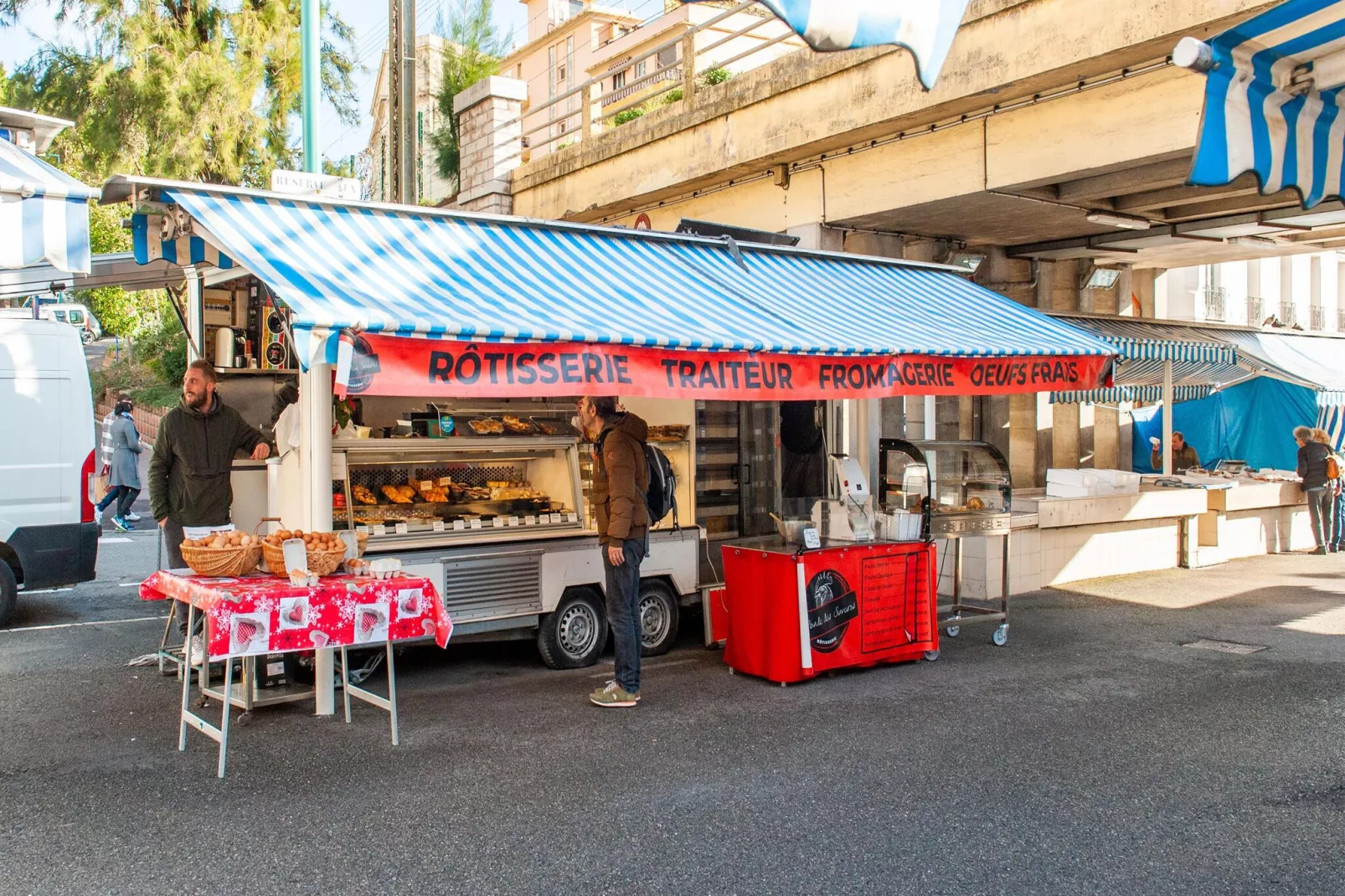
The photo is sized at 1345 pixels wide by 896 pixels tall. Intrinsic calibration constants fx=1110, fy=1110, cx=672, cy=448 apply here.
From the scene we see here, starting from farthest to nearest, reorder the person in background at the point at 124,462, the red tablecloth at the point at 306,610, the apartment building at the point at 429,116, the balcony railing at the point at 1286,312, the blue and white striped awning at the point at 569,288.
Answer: the balcony railing at the point at 1286,312, the apartment building at the point at 429,116, the person in background at the point at 124,462, the blue and white striped awning at the point at 569,288, the red tablecloth at the point at 306,610

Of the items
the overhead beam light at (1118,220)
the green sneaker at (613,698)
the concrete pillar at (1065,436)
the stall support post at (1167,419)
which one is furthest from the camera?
the concrete pillar at (1065,436)

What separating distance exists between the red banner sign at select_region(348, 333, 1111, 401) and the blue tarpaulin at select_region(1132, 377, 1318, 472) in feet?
36.7

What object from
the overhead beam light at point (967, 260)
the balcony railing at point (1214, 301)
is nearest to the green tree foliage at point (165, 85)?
the overhead beam light at point (967, 260)

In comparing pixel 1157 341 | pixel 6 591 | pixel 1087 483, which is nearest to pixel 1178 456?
pixel 1157 341

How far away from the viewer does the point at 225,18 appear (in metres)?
22.3

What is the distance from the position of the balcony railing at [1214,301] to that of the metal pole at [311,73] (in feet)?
56.7

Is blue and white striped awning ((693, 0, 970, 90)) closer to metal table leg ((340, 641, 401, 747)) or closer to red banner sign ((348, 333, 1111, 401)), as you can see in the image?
red banner sign ((348, 333, 1111, 401))

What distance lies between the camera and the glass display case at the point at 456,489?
23.7 feet

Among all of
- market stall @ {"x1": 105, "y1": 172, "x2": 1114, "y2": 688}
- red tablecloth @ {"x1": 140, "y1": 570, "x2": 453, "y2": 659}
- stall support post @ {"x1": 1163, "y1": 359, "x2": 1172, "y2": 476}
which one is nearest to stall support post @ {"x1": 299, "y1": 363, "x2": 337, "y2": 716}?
market stall @ {"x1": 105, "y1": 172, "x2": 1114, "y2": 688}

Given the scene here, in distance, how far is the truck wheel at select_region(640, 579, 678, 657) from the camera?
27.3 ft

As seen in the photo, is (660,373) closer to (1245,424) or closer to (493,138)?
(493,138)

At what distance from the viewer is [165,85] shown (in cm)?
2081

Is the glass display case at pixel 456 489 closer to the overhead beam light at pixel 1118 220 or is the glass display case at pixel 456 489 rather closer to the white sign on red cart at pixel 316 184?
the white sign on red cart at pixel 316 184

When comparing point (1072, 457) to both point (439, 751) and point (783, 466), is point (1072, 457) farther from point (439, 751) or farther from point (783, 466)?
point (439, 751)
